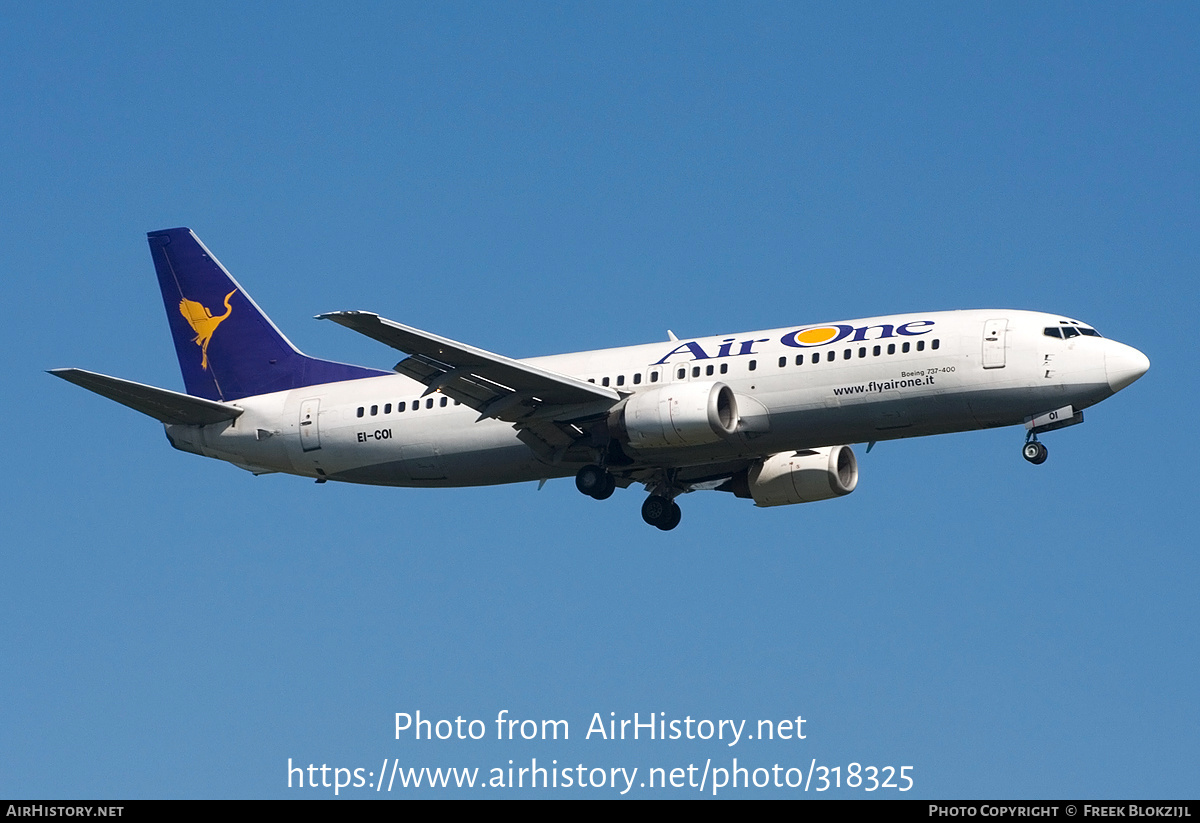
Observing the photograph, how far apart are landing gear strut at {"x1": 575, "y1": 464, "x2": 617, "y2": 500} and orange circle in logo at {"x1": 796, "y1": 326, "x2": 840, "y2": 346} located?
6.07m

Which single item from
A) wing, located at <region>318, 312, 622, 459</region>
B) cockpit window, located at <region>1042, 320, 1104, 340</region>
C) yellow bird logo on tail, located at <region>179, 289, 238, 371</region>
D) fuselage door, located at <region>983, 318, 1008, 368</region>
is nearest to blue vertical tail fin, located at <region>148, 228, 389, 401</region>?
yellow bird logo on tail, located at <region>179, 289, 238, 371</region>

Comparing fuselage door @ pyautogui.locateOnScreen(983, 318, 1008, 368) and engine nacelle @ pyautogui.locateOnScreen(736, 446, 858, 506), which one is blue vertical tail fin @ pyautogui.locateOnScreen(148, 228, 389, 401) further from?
fuselage door @ pyautogui.locateOnScreen(983, 318, 1008, 368)

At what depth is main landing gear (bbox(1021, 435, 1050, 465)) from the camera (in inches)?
1556

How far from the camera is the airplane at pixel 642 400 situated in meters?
39.4

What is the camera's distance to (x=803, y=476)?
45.0 meters

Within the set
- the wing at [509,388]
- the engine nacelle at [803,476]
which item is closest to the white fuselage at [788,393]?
the wing at [509,388]

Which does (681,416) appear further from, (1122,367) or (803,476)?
(1122,367)

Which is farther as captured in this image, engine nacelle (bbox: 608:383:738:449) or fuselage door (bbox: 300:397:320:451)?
fuselage door (bbox: 300:397:320:451)

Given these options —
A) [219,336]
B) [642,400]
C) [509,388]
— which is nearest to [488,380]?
[509,388]

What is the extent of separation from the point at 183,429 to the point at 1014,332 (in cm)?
2265

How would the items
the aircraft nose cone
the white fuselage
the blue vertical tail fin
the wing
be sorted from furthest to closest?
1. the blue vertical tail fin
2. the wing
3. the white fuselage
4. the aircraft nose cone

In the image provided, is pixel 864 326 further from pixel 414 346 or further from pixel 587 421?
pixel 414 346

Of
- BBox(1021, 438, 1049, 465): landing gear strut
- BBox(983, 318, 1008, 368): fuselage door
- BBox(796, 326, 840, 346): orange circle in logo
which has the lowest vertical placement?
BBox(1021, 438, 1049, 465): landing gear strut
